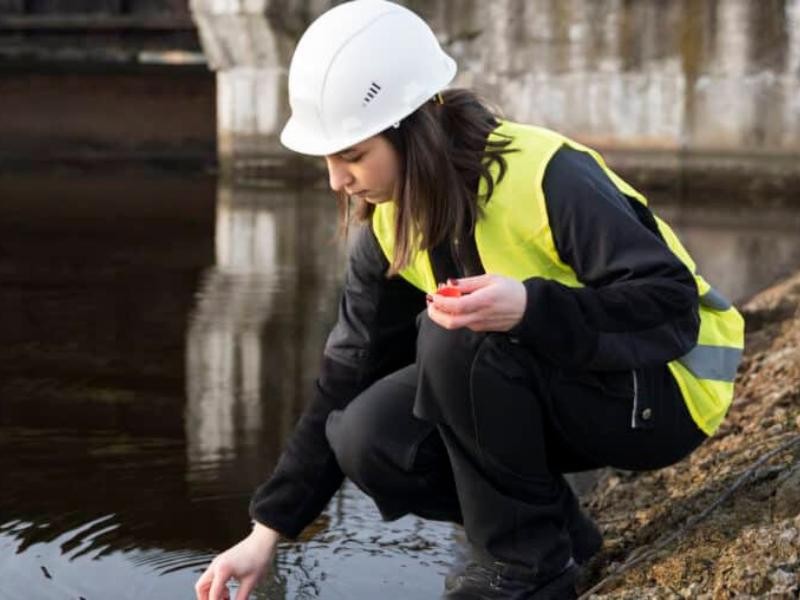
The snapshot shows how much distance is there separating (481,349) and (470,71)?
28.8 ft

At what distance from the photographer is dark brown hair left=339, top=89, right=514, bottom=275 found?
2514mm

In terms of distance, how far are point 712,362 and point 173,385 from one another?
2.68 meters

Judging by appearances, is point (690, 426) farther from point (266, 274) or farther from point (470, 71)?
point (470, 71)

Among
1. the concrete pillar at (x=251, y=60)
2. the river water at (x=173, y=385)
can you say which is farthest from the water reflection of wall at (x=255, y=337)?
the concrete pillar at (x=251, y=60)

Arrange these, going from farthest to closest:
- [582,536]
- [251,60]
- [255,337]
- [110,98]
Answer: [110,98], [251,60], [255,337], [582,536]

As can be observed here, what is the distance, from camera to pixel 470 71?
36.6 feet

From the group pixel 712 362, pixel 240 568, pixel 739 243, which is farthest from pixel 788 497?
pixel 739 243

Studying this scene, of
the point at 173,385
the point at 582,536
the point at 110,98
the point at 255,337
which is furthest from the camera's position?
the point at 110,98

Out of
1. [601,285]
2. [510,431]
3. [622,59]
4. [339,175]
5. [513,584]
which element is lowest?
[513,584]

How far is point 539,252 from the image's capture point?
8.52 feet

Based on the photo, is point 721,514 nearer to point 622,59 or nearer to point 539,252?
point 539,252

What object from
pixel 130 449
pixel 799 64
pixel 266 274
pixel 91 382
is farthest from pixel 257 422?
pixel 799 64

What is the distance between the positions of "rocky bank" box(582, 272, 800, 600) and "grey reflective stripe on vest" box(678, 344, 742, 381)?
0.23 m

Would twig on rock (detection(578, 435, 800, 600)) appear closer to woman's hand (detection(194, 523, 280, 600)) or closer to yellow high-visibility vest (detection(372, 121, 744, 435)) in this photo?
yellow high-visibility vest (detection(372, 121, 744, 435))
